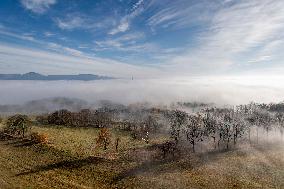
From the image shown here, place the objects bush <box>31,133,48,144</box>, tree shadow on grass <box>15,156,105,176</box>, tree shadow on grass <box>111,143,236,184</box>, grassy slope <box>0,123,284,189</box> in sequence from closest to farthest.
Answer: grassy slope <box>0,123,284,189</box> < tree shadow on grass <box>111,143,236,184</box> < tree shadow on grass <box>15,156,105,176</box> < bush <box>31,133,48,144</box>

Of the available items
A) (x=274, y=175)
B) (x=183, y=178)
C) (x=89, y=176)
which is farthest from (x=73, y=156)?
(x=274, y=175)

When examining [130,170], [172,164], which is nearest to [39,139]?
[130,170]

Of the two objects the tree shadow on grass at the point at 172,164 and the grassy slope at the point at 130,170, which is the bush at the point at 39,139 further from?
the tree shadow on grass at the point at 172,164

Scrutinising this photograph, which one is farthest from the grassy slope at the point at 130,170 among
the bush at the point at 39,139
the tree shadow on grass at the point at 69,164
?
the bush at the point at 39,139

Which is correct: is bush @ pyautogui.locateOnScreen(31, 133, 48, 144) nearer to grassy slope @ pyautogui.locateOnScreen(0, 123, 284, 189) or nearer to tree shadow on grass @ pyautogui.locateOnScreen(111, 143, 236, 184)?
grassy slope @ pyautogui.locateOnScreen(0, 123, 284, 189)

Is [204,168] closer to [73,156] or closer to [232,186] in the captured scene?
[232,186]

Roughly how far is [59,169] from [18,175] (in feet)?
58.7

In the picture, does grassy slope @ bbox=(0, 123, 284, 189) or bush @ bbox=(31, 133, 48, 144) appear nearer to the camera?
grassy slope @ bbox=(0, 123, 284, 189)

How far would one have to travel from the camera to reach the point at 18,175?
131 meters

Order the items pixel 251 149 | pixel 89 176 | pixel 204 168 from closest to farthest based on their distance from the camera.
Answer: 1. pixel 89 176
2. pixel 204 168
3. pixel 251 149

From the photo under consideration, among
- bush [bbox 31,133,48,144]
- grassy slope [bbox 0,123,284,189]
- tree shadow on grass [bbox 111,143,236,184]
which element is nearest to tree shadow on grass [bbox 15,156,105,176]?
grassy slope [bbox 0,123,284,189]

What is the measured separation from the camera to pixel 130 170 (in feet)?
472

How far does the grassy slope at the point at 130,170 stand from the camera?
417 ft

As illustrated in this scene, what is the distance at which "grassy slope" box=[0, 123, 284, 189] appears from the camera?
127125 millimetres
